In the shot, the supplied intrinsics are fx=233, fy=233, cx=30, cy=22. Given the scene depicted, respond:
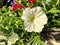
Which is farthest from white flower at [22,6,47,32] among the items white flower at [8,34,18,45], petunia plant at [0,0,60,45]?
white flower at [8,34,18,45]

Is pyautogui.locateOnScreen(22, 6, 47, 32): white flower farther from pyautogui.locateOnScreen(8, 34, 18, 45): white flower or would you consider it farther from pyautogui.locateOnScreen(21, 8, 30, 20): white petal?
pyautogui.locateOnScreen(8, 34, 18, 45): white flower

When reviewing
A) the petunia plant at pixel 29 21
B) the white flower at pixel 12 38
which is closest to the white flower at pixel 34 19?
the petunia plant at pixel 29 21

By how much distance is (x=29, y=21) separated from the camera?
1163 mm

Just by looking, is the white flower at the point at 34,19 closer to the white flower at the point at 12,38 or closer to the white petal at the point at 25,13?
the white petal at the point at 25,13

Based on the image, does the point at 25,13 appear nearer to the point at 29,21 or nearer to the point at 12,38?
the point at 29,21

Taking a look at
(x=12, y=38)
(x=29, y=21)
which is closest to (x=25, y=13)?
(x=29, y=21)

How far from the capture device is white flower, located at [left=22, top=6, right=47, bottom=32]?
3.78 feet

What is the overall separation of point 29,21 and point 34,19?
0.10 ft

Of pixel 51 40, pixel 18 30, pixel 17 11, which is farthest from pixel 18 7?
pixel 51 40

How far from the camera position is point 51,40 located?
1224 millimetres

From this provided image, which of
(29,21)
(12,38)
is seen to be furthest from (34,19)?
(12,38)

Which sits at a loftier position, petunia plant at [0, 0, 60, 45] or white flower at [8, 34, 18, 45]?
petunia plant at [0, 0, 60, 45]

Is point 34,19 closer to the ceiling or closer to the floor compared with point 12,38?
closer to the ceiling

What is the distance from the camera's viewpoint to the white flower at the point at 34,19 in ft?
3.78
